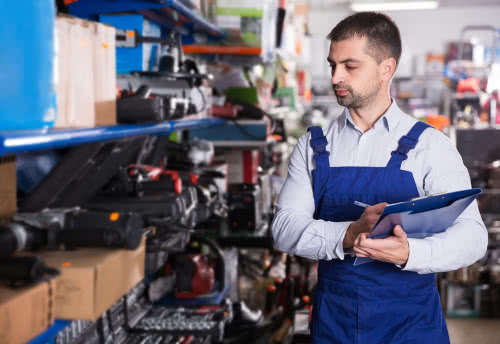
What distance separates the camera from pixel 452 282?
590cm

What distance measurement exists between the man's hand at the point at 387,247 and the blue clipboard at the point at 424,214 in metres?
0.02

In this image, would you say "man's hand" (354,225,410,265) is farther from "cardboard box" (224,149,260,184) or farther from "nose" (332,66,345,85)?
"cardboard box" (224,149,260,184)

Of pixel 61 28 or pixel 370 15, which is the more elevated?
pixel 370 15

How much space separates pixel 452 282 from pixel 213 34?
3.72m

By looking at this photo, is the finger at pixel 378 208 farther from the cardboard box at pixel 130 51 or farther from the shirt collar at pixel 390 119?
the cardboard box at pixel 130 51

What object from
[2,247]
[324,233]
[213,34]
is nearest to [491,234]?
[213,34]

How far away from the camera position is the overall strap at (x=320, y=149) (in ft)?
6.78

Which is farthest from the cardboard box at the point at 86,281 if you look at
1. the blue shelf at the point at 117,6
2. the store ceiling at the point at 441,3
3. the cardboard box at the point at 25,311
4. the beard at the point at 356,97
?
the store ceiling at the point at 441,3

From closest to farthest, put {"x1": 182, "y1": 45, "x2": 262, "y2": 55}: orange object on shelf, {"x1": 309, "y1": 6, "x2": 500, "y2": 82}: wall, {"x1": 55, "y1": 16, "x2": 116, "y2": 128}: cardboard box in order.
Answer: {"x1": 55, "y1": 16, "x2": 116, "y2": 128}: cardboard box
{"x1": 182, "y1": 45, "x2": 262, "y2": 55}: orange object on shelf
{"x1": 309, "y1": 6, "x2": 500, "y2": 82}: wall

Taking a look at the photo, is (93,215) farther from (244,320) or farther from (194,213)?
(244,320)

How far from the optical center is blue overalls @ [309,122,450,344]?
193cm

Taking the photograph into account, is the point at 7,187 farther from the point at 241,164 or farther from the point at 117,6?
the point at 241,164

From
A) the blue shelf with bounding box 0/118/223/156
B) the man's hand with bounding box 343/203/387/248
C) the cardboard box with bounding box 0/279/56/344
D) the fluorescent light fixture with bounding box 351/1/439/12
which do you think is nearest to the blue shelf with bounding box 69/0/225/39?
the blue shelf with bounding box 0/118/223/156

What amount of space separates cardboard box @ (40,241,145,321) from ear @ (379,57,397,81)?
1.12 meters
